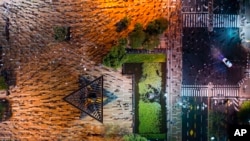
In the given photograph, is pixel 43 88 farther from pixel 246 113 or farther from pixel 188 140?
pixel 246 113

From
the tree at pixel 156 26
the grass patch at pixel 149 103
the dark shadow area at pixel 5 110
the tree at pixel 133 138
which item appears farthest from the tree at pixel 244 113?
the dark shadow area at pixel 5 110

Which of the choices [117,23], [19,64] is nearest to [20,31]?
[19,64]

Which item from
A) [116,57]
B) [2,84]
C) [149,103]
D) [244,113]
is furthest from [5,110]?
[244,113]

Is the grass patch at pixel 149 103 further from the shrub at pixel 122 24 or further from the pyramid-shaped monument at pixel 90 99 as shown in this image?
the shrub at pixel 122 24

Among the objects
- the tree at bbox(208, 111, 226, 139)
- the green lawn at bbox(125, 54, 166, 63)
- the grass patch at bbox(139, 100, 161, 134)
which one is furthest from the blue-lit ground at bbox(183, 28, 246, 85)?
the grass patch at bbox(139, 100, 161, 134)

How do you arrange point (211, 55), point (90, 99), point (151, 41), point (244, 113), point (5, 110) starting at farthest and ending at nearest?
point (5, 110) → point (211, 55) → point (244, 113) → point (90, 99) → point (151, 41)

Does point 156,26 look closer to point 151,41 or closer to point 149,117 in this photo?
point 151,41

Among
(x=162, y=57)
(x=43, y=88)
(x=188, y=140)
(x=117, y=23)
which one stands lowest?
(x=188, y=140)
